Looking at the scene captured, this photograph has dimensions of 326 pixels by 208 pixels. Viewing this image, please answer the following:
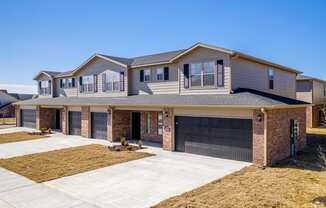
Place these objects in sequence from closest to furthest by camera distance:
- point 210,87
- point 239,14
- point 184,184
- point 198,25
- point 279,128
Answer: point 184,184
point 279,128
point 210,87
point 239,14
point 198,25

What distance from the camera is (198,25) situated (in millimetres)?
19953

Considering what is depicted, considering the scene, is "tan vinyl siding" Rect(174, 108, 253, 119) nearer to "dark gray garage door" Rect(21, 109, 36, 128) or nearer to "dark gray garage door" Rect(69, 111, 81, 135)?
"dark gray garage door" Rect(69, 111, 81, 135)

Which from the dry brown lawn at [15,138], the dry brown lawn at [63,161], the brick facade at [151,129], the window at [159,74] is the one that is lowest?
the dry brown lawn at [15,138]

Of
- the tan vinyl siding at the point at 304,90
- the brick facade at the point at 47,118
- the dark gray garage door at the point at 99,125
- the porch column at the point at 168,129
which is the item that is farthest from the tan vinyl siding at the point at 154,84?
the tan vinyl siding at the point at 304,90

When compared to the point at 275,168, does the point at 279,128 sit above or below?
above

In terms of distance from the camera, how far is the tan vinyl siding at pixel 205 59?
50.4ft

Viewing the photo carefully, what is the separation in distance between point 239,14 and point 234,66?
4.17 metres

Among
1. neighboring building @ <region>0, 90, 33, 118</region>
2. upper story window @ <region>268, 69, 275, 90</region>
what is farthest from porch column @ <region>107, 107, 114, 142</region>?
neighboring building @ <region>0, 90, 33, 118</region>

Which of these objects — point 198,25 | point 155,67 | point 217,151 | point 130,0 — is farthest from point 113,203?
point 198,25

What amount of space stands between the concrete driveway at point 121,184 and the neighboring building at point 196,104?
1.66 meters

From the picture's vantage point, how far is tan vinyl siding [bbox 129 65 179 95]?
18.8m

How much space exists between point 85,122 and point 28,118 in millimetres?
13727

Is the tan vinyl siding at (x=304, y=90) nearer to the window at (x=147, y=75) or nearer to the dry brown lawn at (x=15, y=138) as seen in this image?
the window at (x=147, y=75)

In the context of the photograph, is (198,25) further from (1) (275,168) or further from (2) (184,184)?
(2) (184,184)
